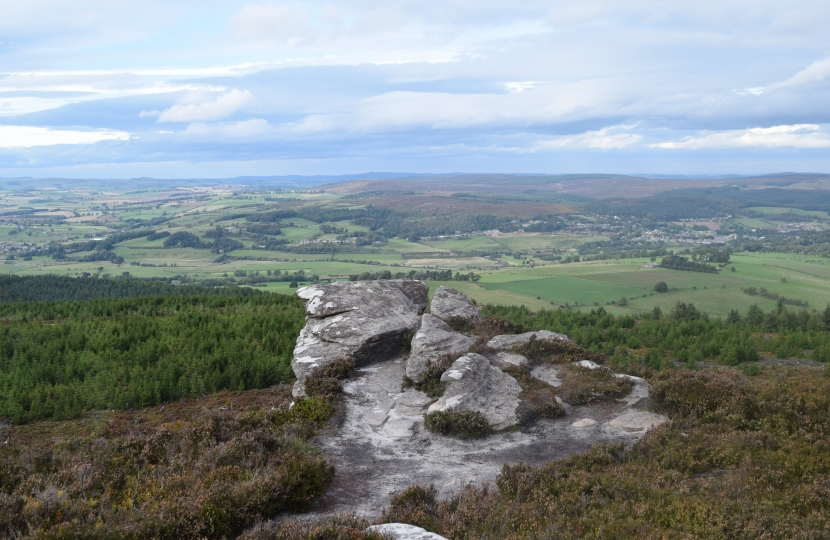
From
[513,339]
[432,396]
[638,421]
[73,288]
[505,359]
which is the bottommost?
[73,288]

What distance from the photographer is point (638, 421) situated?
38.3 ft

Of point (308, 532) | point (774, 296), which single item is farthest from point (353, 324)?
point (774, 296)

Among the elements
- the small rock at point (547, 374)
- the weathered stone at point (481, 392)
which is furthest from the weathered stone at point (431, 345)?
the small rock at point (547, 374)

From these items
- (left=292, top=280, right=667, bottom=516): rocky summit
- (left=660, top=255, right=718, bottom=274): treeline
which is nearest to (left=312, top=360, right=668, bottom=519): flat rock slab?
(left=292, top=280, right=667, bottom=516): rocky summit

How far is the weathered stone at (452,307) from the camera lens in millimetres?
18656

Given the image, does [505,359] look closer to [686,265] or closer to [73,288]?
[73,288]

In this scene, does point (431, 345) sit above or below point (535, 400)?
above

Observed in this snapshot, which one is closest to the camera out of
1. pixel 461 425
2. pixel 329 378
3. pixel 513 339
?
pixel 461 425

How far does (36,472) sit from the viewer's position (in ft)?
27.9

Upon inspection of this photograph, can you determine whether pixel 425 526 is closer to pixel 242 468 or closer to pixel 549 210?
pixel 242 468

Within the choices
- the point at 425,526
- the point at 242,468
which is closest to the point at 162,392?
the point at 242,468

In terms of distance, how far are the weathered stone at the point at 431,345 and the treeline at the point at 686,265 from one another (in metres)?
75.3

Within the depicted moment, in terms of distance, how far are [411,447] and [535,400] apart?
3.44 meters

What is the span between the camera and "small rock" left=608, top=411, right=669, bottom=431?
1144 cm
